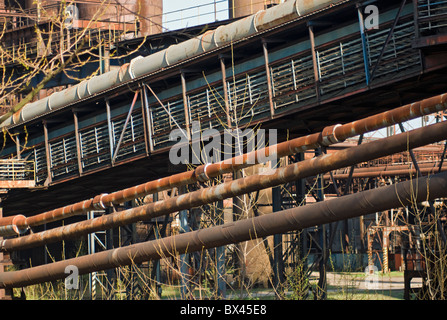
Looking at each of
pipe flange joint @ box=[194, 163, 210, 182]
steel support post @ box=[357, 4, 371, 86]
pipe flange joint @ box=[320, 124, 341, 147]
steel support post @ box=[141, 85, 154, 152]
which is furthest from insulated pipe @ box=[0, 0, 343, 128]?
pipe flange joint @ box=[320, 124, 341, 147]

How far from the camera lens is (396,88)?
1387 centimetres

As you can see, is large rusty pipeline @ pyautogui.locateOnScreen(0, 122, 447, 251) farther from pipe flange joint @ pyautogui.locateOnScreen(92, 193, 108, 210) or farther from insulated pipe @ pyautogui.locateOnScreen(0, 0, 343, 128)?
insulated pipe @ pyautogui.locateOnScreen(0, 0, 343, 128)

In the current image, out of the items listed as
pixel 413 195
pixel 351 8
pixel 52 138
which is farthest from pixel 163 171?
pixel 413 195

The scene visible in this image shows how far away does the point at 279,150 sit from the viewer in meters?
7.71

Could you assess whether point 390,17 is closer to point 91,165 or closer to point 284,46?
point 284,46

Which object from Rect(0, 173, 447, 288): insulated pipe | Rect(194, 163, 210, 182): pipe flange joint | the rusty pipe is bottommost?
Rect(0, 173, 447, 288): insulated pipe

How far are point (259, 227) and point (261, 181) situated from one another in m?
0.82

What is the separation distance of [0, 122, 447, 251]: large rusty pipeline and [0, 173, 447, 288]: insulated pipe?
464 mm

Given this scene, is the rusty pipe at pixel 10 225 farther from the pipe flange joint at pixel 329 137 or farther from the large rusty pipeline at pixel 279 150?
the pipe flange joint at pixel 329 137

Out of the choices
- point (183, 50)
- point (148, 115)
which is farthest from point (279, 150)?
point (148, 115)

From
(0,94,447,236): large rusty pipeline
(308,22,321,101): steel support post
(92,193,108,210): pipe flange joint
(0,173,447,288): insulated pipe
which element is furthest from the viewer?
(308,22,321,101): steel support post

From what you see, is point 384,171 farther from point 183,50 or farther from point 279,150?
Answer: point 279,150

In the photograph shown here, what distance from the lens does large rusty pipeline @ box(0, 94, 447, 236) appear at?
6887 millimetres

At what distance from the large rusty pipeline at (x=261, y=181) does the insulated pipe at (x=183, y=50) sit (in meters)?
5.96
